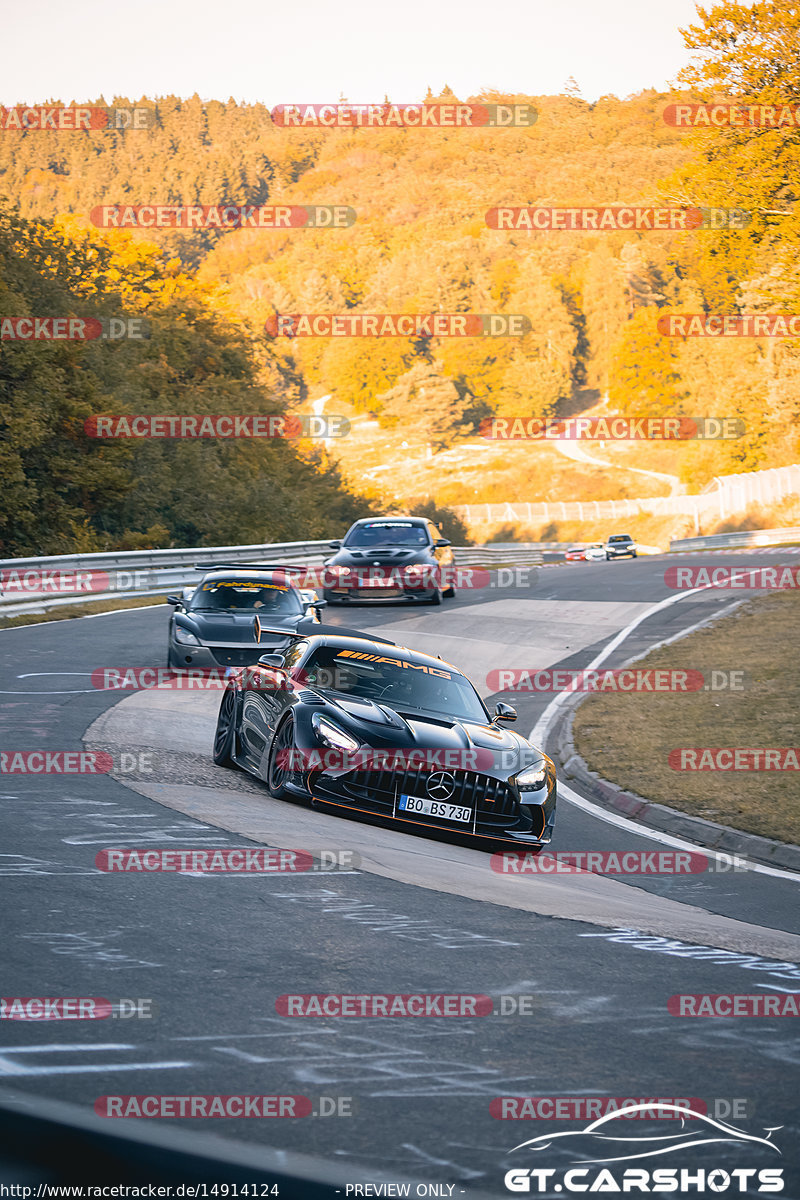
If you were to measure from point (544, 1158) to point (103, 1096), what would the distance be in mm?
1353

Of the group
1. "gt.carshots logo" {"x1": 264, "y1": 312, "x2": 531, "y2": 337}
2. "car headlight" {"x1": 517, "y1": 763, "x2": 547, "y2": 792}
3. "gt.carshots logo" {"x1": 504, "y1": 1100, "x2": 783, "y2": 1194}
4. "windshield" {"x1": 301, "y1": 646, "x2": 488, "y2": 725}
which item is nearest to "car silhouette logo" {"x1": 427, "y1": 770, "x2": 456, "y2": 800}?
"car headlight" {"x1": 517, "y1": 763, "x2": 547, "y2": 792}

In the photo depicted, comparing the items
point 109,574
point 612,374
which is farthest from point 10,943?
point 612,374

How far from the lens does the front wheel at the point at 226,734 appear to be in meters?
10.5

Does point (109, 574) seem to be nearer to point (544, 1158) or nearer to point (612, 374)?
point (544, 1158)

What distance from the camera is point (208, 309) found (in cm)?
6234

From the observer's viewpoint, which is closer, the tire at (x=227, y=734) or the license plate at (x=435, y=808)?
the license plate at (x=435, y=808)

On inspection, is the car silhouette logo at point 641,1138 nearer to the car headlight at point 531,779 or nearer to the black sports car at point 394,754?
the black sports car at point 394,754

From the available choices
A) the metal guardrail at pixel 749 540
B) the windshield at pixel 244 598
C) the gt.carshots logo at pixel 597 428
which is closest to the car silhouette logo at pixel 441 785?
the windshield at pixel 244 598

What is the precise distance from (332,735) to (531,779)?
1.51 meters

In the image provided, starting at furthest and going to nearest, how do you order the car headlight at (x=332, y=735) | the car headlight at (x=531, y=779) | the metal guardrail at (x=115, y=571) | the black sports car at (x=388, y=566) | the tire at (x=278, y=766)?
the black sports car at (x=388, y=566) → the metal guardrail at (x=115, y=571) → the tire at (x=278, y=766) → the car headlight at (x=531, y=779) → the car headlight at (x=332, y=735)

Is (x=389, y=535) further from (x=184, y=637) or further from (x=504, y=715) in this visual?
(x=504, y=715)

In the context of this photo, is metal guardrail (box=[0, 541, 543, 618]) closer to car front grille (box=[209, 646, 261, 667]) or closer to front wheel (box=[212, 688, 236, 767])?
car front grille (box=[209, 646, 261, 667])

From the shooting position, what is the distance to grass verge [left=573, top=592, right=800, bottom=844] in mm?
10867

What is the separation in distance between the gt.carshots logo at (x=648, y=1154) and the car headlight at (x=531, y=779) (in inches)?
192
